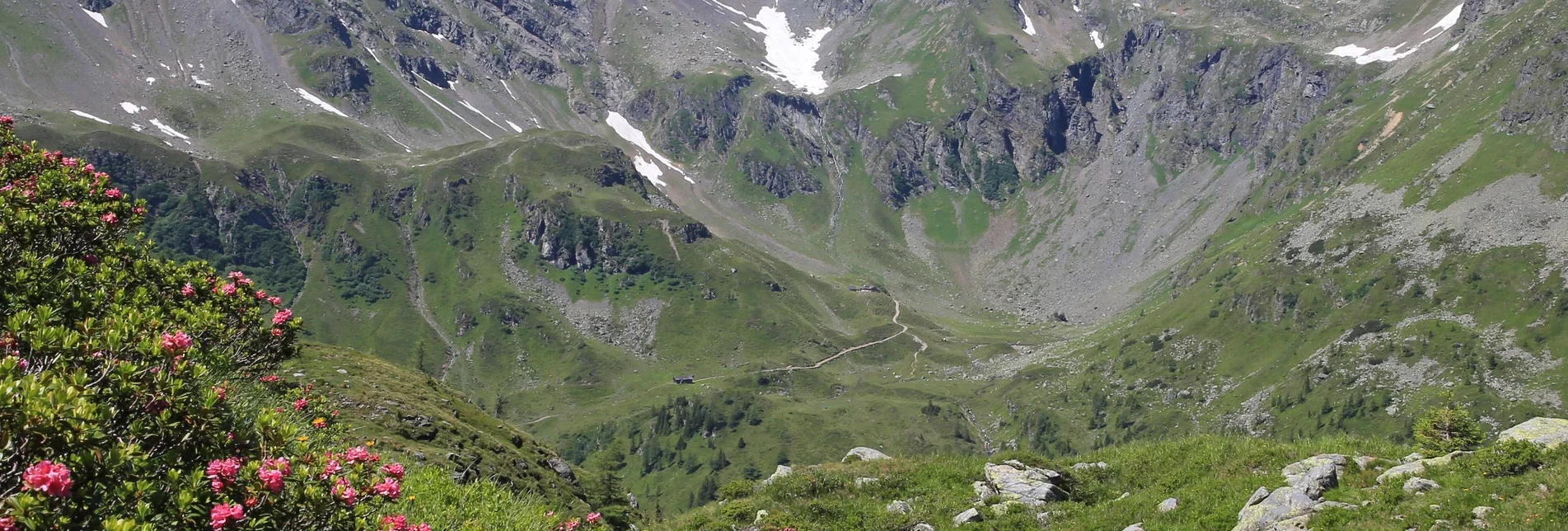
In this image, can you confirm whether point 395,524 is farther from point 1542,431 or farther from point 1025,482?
point 1542,431

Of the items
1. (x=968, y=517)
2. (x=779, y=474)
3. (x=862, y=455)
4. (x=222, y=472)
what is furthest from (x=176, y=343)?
(x=862, y=455)

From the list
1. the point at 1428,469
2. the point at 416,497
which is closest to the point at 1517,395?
the point at 1428,469

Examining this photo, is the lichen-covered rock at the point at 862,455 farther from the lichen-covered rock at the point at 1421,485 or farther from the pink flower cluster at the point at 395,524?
the pink flower cluster at the point at 395,524

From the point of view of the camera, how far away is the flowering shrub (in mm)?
7914

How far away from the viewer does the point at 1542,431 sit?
20953 mm

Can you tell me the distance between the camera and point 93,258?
1480cm

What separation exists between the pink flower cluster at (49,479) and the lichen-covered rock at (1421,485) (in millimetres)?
23451

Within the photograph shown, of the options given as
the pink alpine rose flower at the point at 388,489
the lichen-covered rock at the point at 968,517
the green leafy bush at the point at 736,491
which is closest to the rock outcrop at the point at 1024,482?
the lichen-covered rock at the point at 968,517

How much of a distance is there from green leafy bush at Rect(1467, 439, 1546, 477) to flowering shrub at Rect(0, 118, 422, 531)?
21.8 metres

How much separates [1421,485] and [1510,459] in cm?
171

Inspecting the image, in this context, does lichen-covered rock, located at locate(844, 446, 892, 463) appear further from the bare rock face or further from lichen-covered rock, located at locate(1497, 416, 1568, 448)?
lichen-covered rock, located at locate(1497, 416, 1568, 448)

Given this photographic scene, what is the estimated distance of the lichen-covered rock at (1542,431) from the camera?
65.6ft

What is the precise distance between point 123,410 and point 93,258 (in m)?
7.82

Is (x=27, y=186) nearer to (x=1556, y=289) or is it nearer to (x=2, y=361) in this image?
(x=2, y=361)
